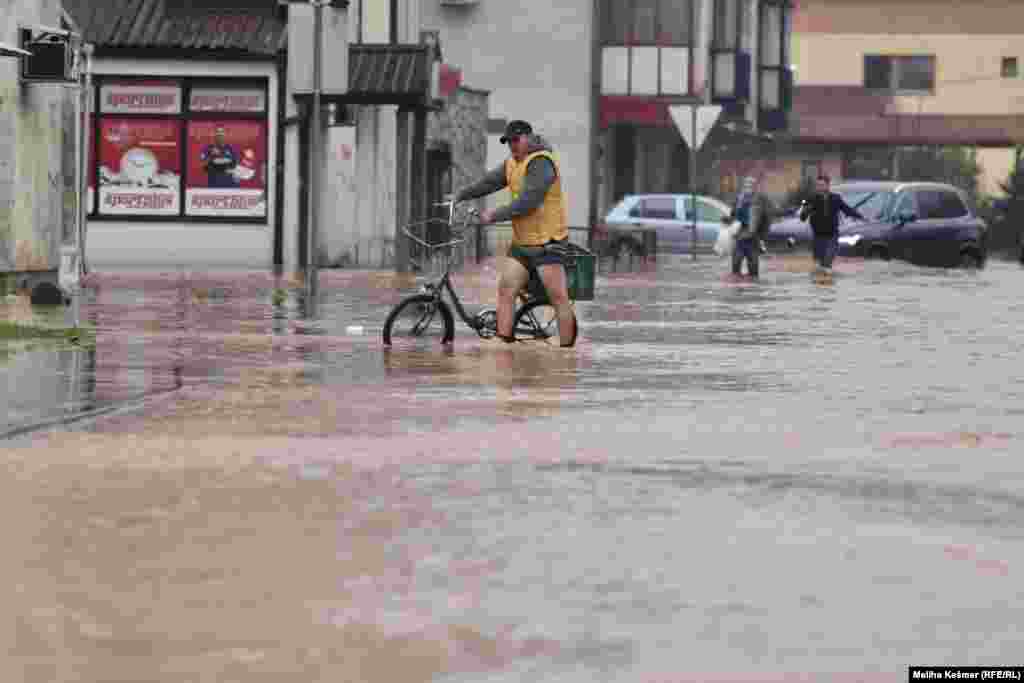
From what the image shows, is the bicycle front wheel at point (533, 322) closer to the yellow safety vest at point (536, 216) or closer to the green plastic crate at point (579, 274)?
the green plastic crate at point (579, 274)

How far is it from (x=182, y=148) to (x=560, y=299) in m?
22.3

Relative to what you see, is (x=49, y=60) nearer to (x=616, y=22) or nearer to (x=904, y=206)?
(x=904, y=206)

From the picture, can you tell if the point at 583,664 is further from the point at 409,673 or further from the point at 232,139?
the point at 232,139

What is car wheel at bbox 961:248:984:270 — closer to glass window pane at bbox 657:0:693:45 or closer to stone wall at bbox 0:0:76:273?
glass window pane at bbox 657:0:693:45

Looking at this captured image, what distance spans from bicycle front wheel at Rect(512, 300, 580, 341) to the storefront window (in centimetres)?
2126

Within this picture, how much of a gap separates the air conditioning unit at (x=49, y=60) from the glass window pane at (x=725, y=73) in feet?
152

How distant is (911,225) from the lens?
162 ft

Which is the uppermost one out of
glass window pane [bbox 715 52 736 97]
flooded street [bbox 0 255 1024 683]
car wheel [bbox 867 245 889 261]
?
glass window pane [bbox 715 52 736 97]

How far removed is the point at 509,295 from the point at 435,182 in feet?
96.9

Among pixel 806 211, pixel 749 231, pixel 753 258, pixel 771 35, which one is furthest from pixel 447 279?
pixel 771 35

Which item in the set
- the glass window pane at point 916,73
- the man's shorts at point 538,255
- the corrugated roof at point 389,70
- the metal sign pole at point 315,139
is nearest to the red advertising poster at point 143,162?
the corrugated roof at point 389,70

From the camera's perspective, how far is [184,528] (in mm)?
10617

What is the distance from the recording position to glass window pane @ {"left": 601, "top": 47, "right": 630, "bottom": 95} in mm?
69500

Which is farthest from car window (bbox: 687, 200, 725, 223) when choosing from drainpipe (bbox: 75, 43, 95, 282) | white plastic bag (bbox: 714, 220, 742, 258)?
drainpipe (bbox: 75, 43, 95, 282)
